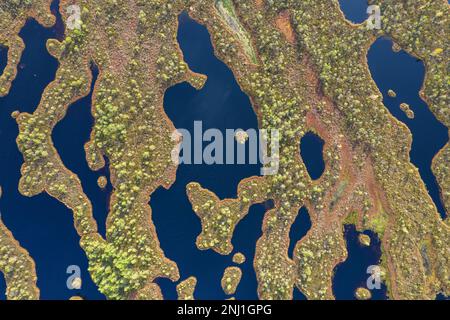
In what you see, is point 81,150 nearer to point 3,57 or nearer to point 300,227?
point 3,57

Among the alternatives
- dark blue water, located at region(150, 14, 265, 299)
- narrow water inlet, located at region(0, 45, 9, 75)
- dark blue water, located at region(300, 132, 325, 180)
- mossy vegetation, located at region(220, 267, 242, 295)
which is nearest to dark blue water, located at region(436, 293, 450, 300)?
dark blue water, located at region(300, 132, 325, 180)

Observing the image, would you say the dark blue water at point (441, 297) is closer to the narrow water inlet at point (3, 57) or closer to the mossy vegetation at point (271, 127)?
the mossy vegetation at point (271, 127)

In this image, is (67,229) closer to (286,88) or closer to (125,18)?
(125,18)

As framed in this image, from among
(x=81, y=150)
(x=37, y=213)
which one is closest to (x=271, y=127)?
(x=81, y=150)

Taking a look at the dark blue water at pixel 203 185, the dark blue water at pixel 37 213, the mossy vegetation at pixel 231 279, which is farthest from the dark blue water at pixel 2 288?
the mossy vegetation at pixel 231 279

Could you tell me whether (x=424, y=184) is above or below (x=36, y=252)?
above
